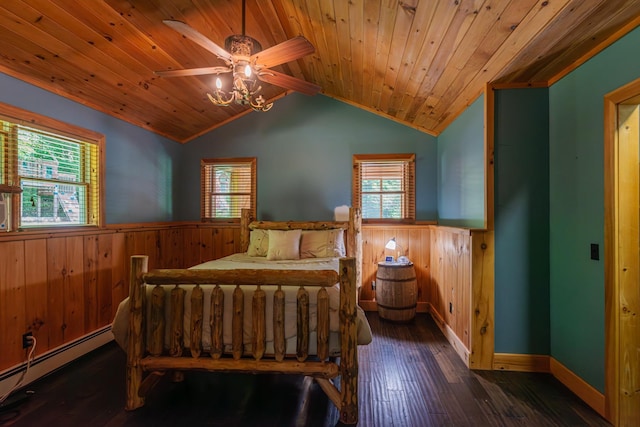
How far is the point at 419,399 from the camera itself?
6.34ft

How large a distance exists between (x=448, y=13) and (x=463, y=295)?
85.7 inches

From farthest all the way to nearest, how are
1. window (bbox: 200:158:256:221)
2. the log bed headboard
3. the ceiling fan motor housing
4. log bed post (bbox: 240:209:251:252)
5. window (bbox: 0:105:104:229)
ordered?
window (bbox: 200:158:256:221), log bed post (bbox: 240:209:251:252), the log bed headboard, window (bbox: 0:105:104:229), the ceiling fan motor housing

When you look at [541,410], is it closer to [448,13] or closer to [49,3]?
[448,13]

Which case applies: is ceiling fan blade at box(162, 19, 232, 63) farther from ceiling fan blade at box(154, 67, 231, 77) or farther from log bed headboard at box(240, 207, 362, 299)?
log bed headboard at box(240, 207, 362, 299)

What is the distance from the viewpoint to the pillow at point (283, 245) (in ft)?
10.3

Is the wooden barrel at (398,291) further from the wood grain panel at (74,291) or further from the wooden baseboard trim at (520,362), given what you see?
the wood grain panel at (74,291)

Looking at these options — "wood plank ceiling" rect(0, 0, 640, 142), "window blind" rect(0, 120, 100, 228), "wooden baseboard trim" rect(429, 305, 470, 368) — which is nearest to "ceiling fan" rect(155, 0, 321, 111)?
"wood plank ceiling" rect(0, 0, 640, 142)

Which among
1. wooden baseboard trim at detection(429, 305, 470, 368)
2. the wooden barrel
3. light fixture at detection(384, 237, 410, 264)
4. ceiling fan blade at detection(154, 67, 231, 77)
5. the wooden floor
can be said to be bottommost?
the wooden floor

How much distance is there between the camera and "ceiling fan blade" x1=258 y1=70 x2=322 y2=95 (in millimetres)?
2105

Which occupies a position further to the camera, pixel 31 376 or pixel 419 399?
pixel 31 376

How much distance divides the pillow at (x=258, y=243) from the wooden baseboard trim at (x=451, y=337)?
2169mm

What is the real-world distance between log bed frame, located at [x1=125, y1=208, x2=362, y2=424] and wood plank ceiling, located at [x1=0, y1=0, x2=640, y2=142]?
1653mm

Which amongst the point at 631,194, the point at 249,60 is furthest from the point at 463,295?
the point at 249,60

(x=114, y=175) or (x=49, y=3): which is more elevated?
(x=49, y=3)
